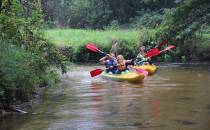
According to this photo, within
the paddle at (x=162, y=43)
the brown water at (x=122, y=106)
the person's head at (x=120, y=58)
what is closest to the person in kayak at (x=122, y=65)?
the person's head at (x=120, y=58)

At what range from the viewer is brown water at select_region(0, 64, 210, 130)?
9898mm

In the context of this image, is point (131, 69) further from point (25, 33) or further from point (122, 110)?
point (122, 110)

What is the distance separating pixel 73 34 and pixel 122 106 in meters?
21.5

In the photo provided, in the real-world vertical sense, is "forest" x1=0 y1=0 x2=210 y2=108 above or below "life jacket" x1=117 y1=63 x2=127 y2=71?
above

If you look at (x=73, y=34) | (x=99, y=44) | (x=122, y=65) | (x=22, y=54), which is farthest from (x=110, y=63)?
(x=73, y=34)

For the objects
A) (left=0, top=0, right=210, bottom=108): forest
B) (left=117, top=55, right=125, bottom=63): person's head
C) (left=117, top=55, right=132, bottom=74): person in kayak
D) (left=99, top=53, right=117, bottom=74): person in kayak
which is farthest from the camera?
(left=99, top=53, right=117, bottom=74): person in kayak

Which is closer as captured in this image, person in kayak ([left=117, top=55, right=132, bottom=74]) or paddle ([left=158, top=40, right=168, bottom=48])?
person in kayak ([left=117, top=55, right=132, bottom=74])

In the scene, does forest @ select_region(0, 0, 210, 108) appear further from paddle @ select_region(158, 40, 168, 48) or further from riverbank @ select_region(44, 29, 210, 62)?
paddle @ select_region(158, 40, 168, 48)

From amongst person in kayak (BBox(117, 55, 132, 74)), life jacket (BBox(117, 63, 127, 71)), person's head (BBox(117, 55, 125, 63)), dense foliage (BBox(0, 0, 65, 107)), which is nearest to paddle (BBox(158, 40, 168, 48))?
person in kayak (BBox(117, 55, 132, 74))

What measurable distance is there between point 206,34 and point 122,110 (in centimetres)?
2079

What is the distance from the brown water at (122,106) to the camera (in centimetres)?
990

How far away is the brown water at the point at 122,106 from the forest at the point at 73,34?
29.0 inches

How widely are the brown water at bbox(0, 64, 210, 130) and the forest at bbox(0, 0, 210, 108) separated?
2.42 feet

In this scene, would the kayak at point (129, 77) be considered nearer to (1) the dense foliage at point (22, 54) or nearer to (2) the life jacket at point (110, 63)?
(2) the life jacket at point (110, 63)
